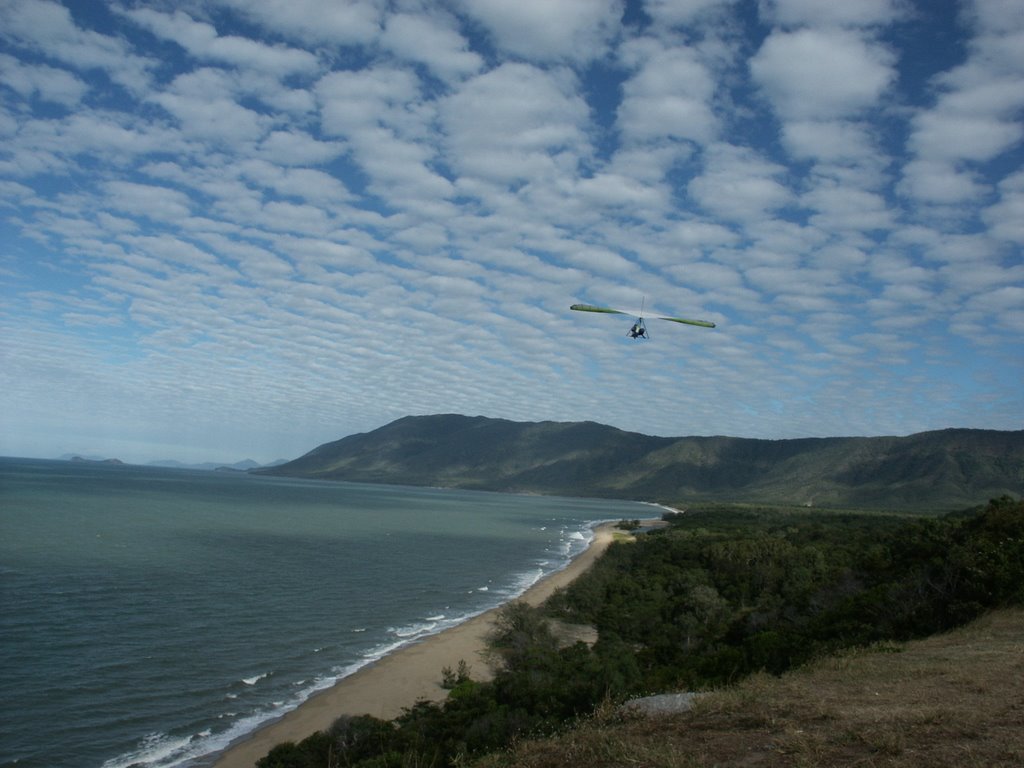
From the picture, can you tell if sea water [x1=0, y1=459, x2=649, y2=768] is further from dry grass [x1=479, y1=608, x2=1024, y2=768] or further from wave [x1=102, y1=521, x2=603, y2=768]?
dry grass [x1=479, y1=608, x2=1024, y2=768]

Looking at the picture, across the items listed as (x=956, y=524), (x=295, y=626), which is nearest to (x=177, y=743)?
(x=295, y=626)

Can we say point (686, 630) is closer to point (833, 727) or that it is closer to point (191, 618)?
point (191, 618)

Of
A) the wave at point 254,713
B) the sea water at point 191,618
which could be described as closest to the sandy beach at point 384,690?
the wave at point 254,713

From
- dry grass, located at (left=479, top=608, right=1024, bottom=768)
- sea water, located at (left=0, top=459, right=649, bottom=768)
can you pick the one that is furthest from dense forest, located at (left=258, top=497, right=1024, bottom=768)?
sea water, located at (left=0, top=459, right=649, bottom=768)

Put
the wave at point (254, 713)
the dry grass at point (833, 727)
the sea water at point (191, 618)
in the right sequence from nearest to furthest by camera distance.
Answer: the dry grass at point (833, 727) < the wave at point (254, 713) < the sea water at point (191, 618)

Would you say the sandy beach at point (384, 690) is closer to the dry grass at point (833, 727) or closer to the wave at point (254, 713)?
the wave at point (254, 713)

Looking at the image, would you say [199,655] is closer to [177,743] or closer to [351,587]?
[177,743]
